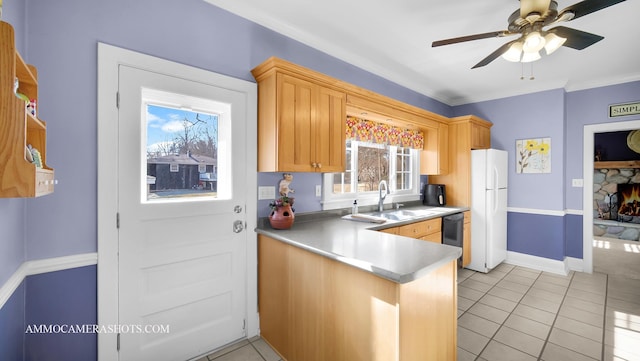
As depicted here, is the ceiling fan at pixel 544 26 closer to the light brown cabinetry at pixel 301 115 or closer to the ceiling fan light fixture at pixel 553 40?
the ceiling fan light fixture at pixel 553 40

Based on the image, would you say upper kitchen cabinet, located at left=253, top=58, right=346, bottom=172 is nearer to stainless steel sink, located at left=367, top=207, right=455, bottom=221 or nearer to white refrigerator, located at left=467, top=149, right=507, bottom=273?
stainless steel sink, located at left=367, top=207, right=455, bottom=221

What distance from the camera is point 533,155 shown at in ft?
13.4

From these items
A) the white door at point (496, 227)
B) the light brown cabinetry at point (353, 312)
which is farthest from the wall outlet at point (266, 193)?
the white door at point (496, 227)

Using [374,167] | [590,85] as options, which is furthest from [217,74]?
[590,85]

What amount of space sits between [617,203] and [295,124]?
7.86m

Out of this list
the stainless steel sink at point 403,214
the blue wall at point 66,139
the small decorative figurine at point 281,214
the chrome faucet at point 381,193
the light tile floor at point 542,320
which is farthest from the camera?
the chrome faucet at point 381,193

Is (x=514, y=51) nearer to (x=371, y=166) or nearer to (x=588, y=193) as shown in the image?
(x=371, y=166)

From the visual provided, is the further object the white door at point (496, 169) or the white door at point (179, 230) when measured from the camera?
the white door at point (496, 169)

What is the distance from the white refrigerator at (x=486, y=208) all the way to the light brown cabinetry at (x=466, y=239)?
5 centimetres

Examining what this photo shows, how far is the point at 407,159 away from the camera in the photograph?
4203mm

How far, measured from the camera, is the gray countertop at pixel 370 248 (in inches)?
51.9

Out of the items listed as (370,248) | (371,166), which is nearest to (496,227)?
(371,166)

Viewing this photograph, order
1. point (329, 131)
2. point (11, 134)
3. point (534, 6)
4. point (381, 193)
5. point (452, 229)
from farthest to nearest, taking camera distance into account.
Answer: point (452, 229)
point (381, 193)
point (329, 131)
point (534, 6)
point (11, 134)

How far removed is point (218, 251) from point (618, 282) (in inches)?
185
